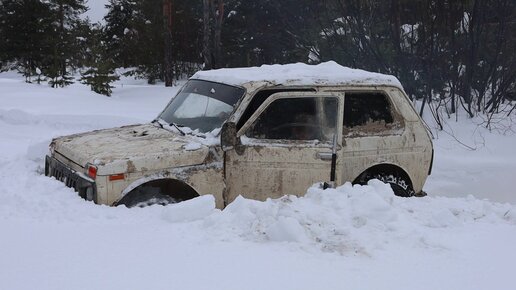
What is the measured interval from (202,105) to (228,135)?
0.89m

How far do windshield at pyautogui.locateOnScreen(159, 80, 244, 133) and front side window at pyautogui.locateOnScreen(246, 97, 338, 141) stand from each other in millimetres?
374

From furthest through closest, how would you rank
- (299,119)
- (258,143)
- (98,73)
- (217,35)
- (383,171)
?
(217,35), (98,73), (383,171), (299,119), (258,143)

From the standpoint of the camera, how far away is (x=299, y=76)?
514 centimetres

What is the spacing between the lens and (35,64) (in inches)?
1308

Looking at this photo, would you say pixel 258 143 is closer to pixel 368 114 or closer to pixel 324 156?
pixel 324 156

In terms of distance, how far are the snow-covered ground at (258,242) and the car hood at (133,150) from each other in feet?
1.20

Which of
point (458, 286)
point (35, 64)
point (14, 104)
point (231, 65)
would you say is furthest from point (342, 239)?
→ point (35, 64)

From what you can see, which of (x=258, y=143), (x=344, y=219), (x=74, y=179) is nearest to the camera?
(x=344, y=219)

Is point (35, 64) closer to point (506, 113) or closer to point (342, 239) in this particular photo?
point (506, 113)

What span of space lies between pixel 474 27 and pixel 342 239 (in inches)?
379

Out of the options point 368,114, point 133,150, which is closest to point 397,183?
point 368,114

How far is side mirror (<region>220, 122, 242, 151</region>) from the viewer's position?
15.0ft

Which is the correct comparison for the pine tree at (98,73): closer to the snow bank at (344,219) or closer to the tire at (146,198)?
the tire at (146,198)

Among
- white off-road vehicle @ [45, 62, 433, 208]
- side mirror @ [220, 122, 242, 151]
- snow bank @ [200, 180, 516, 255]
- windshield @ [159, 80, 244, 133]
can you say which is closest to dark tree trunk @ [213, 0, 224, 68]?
windshield @ [159, 80, 244, 133]
